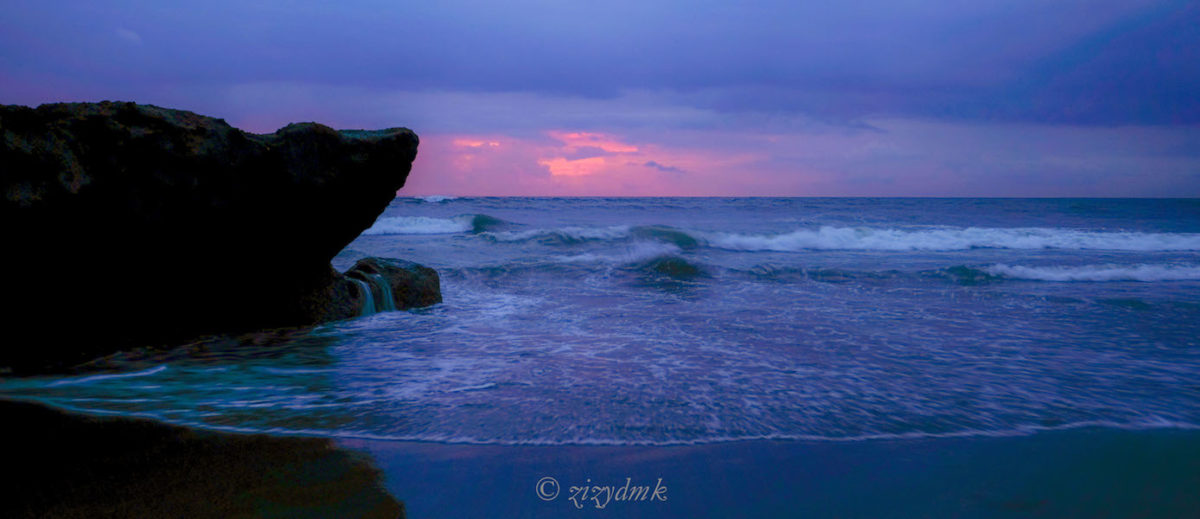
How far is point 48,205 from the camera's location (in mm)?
3172

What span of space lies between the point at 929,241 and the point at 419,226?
1598cm

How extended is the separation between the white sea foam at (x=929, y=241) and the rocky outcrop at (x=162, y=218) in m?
12.0

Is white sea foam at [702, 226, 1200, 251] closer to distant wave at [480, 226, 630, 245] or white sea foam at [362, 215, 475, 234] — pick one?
distant wave at [480, 226, 630, 245]

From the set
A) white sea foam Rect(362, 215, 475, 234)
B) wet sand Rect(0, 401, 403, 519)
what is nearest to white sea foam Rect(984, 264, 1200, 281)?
wet sand Rect(0, 401, 403, 519)

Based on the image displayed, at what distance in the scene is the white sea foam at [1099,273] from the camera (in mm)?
9227

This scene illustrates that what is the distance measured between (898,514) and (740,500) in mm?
496

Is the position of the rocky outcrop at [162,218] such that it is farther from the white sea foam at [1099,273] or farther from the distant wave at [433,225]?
the distant wave at [433,225]

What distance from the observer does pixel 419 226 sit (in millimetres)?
21234

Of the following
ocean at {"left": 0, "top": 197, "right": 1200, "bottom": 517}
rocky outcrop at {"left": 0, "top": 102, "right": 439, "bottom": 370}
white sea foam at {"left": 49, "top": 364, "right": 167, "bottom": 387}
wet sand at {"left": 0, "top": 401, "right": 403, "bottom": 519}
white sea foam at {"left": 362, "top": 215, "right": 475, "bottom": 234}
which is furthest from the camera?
white sea foam at {"left": 362, "top": 215, "right": 475, "bottom": 234}

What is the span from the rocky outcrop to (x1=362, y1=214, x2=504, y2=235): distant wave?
52.4 ft

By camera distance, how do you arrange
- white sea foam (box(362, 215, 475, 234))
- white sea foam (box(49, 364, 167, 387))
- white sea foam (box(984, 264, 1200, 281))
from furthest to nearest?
white sea foam (box(362, 215, 475, 234)) → white sea foam (box(984, 264, 1200, 281)) → white sea foam (box(49, 364, 167, 387))

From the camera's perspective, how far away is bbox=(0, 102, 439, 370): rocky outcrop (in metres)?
3.23

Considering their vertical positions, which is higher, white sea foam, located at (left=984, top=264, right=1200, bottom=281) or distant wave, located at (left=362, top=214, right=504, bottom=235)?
distant wave, located at (left=362, top=214, right=504, bottom=235)

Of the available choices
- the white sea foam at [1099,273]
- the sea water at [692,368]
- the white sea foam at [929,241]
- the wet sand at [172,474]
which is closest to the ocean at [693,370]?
the sea water at [692,368]
